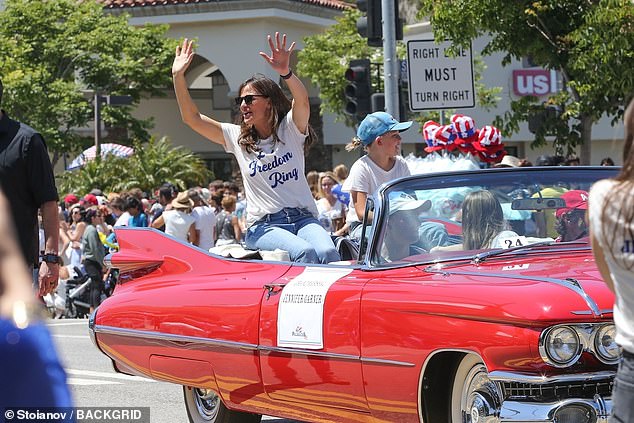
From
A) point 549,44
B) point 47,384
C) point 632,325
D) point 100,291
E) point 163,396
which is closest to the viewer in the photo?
point 47,384

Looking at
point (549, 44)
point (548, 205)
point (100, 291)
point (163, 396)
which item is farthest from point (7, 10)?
point (548, 205)

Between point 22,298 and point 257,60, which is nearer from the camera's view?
point 22,298

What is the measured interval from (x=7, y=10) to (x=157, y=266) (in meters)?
31.3

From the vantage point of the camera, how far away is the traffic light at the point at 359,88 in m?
15.8

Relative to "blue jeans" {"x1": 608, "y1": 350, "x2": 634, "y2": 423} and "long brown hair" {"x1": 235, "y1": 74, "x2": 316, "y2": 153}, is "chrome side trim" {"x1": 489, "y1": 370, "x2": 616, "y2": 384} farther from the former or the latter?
"long brown hair" {"x1": 235, "y1": 74, "x2": 316, "y2": 153}

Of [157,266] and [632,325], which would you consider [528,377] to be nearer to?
[632,325]

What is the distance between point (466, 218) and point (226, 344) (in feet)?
4.26

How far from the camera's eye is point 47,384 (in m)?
3.00

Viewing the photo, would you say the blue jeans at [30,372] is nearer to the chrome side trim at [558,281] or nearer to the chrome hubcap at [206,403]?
the chrome side trim at [558,281]

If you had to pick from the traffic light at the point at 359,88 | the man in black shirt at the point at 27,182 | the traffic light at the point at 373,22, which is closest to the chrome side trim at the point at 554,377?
the man in black shirt at the point at 27,182

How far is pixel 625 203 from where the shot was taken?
337 cm

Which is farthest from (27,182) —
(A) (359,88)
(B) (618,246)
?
(A) (359,88)

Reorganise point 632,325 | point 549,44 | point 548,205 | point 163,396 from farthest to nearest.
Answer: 1. point 549,44
2. point 163,396
3. point 548,205
4. point 632,325

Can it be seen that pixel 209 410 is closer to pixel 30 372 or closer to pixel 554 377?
pixel 554 377
